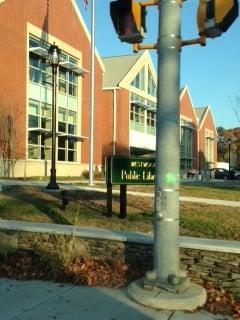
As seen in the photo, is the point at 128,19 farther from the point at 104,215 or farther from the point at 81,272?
the point at 104,215

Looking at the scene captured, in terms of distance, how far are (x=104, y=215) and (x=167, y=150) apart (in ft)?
15.0

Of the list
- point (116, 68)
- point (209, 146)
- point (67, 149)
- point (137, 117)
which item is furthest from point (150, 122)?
point (209, 146)

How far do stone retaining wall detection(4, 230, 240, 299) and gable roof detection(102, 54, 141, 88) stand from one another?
3893cm

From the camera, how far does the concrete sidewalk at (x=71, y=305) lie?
6148mm

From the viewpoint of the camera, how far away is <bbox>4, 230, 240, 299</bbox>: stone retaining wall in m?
7.14

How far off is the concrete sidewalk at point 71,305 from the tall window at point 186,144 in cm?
6051

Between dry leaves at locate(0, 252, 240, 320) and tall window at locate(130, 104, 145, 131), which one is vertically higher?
tall window at locate(130, 104, 145, 131)

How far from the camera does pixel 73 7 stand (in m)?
37.8

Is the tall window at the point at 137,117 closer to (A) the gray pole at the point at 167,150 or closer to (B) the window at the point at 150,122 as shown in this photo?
(B) the window at the point at 150,122

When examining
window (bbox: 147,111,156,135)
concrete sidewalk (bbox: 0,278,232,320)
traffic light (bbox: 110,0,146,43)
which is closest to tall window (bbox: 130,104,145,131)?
window (bbox: 147,111,156,135)

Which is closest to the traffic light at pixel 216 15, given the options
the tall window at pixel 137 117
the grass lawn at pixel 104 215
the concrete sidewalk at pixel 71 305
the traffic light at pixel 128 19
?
the traffic light at pixel 128 19

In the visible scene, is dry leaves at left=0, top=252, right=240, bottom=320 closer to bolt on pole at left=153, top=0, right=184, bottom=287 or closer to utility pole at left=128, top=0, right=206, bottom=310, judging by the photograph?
utility pole at left=128, top=0, right=206, bottom=310

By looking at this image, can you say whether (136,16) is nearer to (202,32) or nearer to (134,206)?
(202,32)

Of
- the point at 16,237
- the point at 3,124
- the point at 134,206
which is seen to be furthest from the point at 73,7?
the point at 16,237
